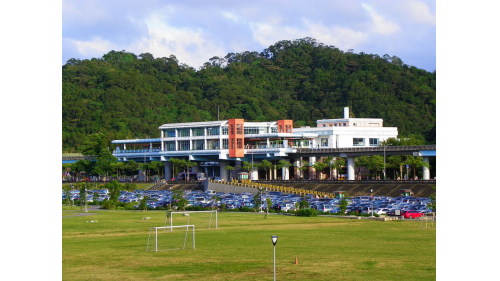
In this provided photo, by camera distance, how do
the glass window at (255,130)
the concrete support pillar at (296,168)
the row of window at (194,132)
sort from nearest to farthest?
the row of window at (194,132)
the glass window at (255,130)
the concrete support pillar at (296,168)

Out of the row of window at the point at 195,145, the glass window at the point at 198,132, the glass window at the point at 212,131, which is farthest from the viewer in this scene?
the glass window at the point at 198,132

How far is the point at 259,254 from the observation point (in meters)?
33.1

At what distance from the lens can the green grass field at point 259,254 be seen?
2714 cm

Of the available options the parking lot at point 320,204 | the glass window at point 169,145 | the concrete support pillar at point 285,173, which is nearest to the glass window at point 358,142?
the concrete support pillar at point 285,173

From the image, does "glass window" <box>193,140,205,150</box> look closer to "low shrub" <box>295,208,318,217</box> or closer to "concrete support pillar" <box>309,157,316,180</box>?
"concrete support pillar" <box>309,157,316,180</box>

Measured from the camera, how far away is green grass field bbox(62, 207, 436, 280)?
27.1m

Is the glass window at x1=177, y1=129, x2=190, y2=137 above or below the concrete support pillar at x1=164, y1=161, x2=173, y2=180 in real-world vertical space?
above

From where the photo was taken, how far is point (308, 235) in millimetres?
43281

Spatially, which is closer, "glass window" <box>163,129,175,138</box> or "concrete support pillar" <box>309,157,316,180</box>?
"concrete support pillar" <box>309,157,316,180</box>

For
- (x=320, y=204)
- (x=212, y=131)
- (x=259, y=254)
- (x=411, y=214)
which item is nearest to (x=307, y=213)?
(x=411, y=214)

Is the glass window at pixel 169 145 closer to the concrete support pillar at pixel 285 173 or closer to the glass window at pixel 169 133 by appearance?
the glass window at pixel 169 133

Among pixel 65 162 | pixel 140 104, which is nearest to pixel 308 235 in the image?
pixel 65 162

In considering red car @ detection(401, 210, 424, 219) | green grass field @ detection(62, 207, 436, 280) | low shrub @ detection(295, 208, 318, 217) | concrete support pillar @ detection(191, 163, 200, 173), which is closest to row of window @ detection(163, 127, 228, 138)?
concrete support pillar @ detection(191, 163, 200, 173)
